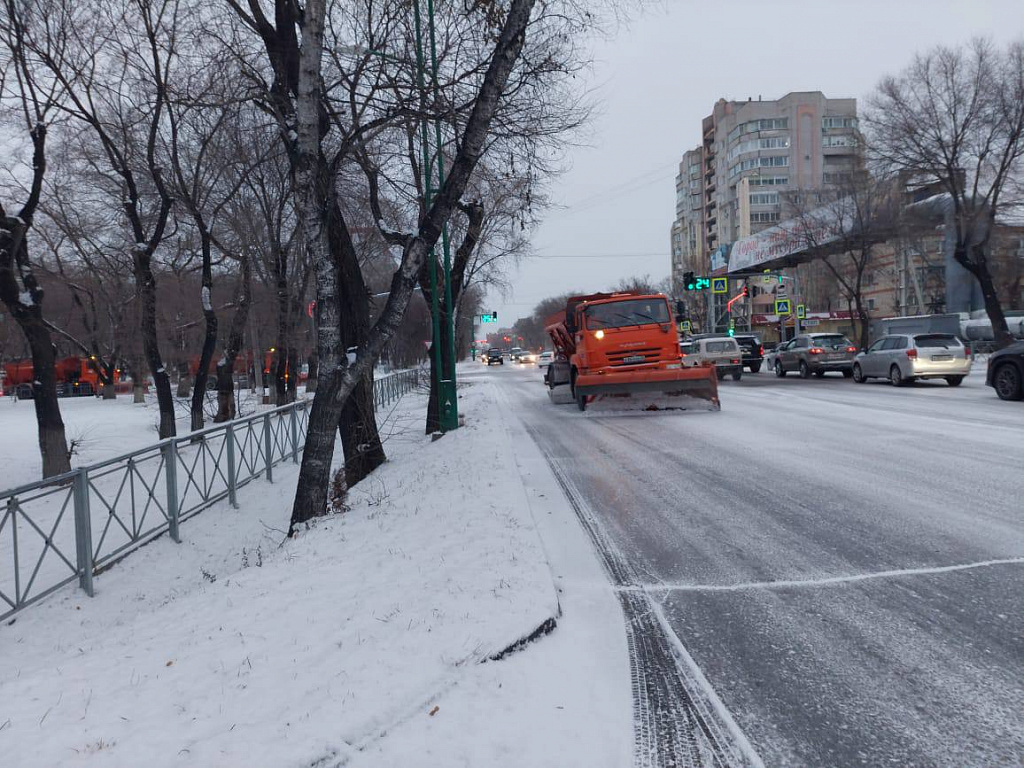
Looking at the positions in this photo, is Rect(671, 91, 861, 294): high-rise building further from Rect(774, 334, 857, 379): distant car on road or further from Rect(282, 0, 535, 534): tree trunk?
Rect(282, 0, 535, 534): tree trunk

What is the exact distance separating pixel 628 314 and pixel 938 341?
34.5ft

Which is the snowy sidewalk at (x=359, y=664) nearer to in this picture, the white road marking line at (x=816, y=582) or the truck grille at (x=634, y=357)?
the white road marking line at (x=816, y=582)

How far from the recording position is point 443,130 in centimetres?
1389

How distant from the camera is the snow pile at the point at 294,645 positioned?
306cm

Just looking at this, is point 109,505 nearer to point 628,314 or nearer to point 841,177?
point 628,314

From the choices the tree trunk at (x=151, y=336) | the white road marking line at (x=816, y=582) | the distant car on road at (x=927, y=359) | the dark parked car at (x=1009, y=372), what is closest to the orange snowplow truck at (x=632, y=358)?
the dark parked car at (x=1009, y=372)

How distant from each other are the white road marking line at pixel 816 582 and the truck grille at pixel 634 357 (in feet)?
39.3

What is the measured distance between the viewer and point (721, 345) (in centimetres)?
2952

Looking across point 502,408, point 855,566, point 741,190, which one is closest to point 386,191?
point 502,408

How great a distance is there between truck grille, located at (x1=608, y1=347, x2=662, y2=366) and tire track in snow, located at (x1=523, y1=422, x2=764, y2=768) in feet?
40.7

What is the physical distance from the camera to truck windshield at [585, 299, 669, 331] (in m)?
17.3

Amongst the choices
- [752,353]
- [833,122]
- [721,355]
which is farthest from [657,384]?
[833,122]

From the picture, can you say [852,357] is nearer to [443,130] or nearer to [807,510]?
[443,130]

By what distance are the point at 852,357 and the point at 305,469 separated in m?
24.6
